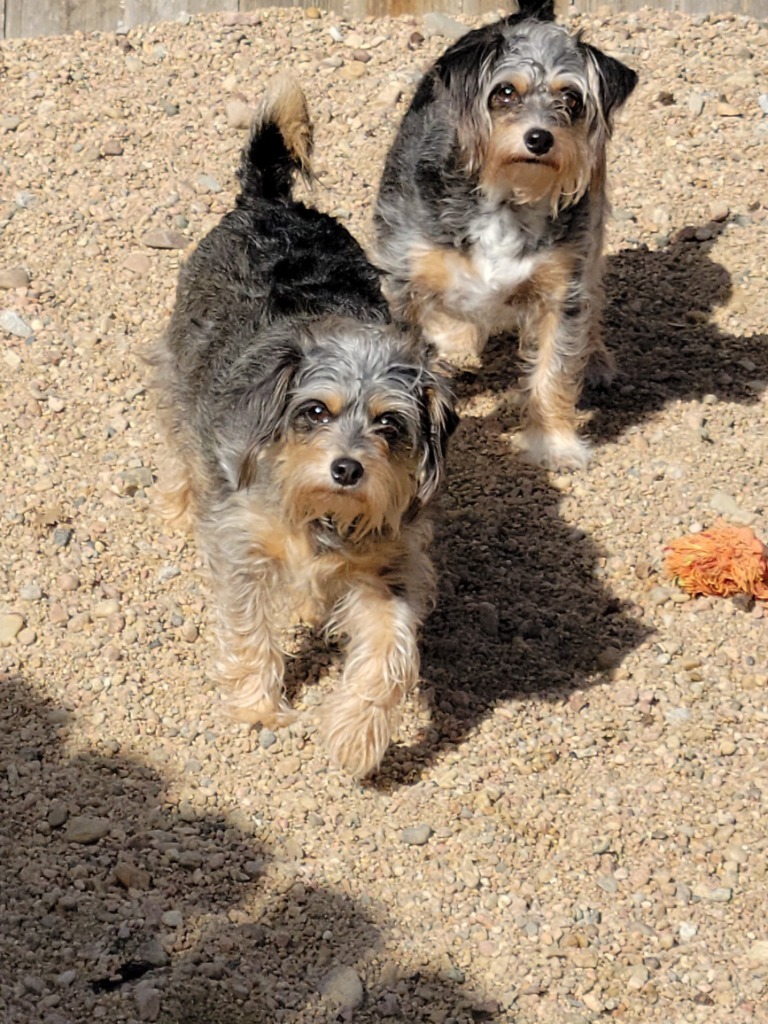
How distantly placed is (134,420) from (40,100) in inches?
94.1

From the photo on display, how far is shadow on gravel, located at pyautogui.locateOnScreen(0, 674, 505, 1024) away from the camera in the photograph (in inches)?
169

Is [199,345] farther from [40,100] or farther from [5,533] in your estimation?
[40,100]

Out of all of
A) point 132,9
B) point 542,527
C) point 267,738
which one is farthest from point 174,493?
point 132,9

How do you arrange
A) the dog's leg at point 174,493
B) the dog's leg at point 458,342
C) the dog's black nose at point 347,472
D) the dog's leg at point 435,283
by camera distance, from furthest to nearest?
the dog's leg at point 458,342 < the dog's leg at point 435,283 < the dog's leg at point 174,493 < the dog's black nose at point 347,472

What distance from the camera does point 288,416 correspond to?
4645 millimetres

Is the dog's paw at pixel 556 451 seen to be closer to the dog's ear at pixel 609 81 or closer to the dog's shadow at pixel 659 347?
the dog's shadow at pixel 659 347

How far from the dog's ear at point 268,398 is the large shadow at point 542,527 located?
116 centimetres

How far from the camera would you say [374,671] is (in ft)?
16.3

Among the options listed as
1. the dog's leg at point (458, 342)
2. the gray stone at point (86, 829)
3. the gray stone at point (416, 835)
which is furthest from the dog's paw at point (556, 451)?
the gray stone at point (86, 829)

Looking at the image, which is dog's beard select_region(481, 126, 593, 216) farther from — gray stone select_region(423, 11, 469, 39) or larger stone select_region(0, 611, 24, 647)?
gray stone select_region(423, 11, 469, 39)

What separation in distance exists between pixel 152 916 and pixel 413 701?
1269 millimetres

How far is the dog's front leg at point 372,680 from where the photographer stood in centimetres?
495

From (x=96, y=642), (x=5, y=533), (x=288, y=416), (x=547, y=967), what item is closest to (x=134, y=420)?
(x=5, y=533)

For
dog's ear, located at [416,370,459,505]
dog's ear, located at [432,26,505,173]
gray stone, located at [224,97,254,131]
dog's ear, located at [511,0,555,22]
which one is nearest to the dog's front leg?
dog's ear, located at [416,370,459,505]
